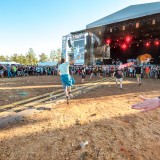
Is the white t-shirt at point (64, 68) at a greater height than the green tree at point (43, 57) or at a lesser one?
lesser

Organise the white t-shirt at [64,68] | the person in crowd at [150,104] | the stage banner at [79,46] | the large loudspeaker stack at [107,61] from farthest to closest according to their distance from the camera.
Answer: the large loudspeaker stack at [107,61]
the stage banner at [79,46]
the white t-shirt at [64,68]
the person in crowd at [150,104]

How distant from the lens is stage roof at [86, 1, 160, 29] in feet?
85.8

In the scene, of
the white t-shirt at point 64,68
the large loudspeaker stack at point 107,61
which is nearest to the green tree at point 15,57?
the large loudspeaker stack at point 107,61

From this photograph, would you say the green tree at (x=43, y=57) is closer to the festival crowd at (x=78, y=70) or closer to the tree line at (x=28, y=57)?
the tree line at (x=28, y=57)

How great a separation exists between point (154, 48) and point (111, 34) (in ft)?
21.9

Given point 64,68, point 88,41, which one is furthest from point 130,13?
point 64,68

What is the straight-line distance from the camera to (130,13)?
93.6ft

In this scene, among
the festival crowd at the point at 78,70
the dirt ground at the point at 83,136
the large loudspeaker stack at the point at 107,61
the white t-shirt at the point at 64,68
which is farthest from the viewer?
the large loudspeaker stack at the point at 107,61

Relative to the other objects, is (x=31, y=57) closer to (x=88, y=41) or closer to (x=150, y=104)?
(x=88, y=41)

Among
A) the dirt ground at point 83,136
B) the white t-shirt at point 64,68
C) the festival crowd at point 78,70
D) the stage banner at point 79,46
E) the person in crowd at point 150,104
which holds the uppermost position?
the stage banner at point 79,46

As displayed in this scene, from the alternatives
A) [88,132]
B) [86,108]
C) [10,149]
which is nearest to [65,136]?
[88,132]

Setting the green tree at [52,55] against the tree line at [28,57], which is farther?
the green tree at [52,55]

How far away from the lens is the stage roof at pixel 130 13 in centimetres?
2614

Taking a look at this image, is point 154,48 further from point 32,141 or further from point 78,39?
point 32,141
